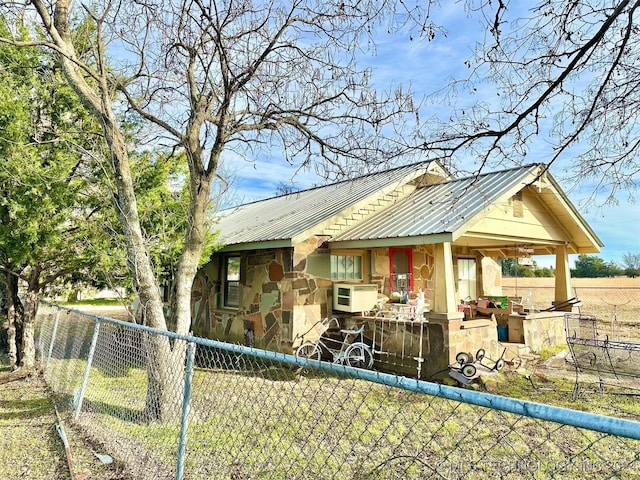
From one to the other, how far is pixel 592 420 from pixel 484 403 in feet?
1.10

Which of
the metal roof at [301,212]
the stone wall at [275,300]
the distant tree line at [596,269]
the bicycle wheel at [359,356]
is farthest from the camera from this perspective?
the distant tree line at [596,269]

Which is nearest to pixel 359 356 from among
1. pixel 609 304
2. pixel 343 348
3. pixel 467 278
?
pixel 343 348

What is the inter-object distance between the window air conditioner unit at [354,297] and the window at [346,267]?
367mm

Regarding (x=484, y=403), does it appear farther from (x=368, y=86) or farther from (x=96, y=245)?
(x=96, y=245)

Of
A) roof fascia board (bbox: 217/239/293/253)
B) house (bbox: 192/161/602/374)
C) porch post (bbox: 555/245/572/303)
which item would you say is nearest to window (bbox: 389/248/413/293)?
house (bbox: 192/161/602/374)

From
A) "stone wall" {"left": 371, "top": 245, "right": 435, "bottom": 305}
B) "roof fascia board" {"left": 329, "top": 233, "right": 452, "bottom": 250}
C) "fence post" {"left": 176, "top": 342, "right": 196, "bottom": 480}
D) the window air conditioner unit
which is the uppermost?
"roof fascia board" {"left": 329, "top": 233, "right": 452, "bottom": 250}

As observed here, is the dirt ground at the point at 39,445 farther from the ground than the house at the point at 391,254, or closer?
closer

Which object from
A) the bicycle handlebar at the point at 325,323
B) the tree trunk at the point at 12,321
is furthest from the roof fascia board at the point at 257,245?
the tree trunk at the point at 12,321

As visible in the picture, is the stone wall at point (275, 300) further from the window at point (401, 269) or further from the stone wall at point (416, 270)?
the window at point (401, 269)

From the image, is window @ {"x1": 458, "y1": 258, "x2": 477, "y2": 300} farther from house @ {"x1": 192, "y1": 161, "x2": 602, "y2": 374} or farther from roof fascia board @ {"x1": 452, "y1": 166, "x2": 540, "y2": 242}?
roof fascia board @ {"x1": 452, "y1": 166, "x2": 540, "y2": 242}

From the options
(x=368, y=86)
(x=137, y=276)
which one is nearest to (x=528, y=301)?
(x=368, y=86)

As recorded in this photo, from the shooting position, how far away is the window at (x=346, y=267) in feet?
32.5

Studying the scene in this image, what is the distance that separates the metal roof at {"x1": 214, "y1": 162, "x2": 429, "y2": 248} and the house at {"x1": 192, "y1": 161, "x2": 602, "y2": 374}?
63 mm

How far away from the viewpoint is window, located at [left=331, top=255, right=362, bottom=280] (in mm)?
9898
